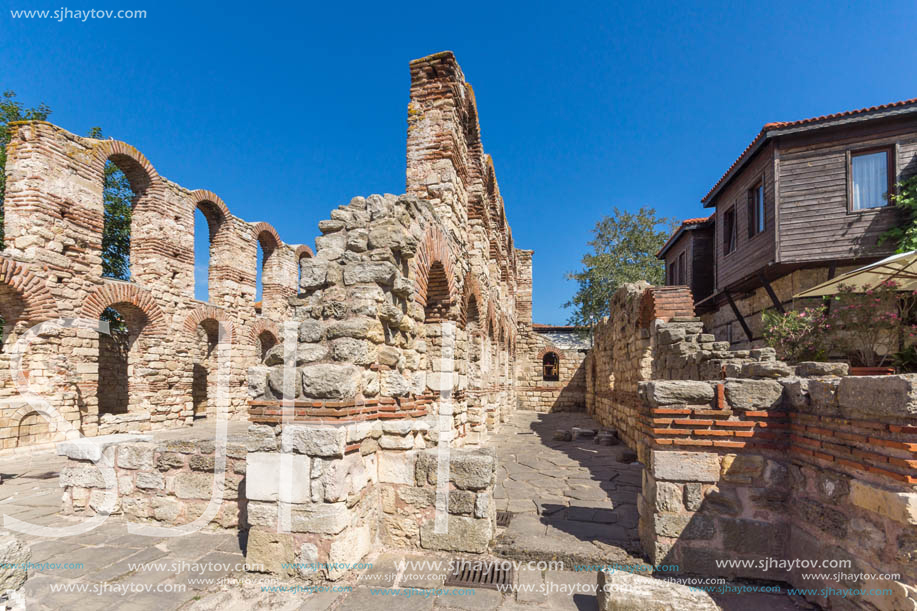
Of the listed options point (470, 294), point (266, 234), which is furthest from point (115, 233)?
point (470, 294)

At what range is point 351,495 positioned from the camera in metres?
3.44

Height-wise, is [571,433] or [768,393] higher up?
[768,393]

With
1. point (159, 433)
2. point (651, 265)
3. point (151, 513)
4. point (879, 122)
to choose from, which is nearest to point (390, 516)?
point (151, 513)

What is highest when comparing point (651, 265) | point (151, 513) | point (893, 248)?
point (651, 265)

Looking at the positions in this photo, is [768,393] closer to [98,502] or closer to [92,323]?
[98,502]

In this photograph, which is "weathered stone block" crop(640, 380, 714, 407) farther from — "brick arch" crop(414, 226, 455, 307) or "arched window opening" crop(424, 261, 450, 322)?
"arched window opening" crop(424, 261, 450, 322)

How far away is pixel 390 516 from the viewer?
154 inches

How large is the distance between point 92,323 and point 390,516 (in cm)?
894

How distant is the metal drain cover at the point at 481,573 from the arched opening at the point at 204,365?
1166 cm

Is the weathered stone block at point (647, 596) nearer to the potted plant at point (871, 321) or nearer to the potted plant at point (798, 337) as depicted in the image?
the potted plant at point (798, 337)

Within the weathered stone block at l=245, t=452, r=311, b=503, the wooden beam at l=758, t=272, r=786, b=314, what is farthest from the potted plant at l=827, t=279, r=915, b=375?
the weathered stone block at l=245, t=452, r=311, b=503

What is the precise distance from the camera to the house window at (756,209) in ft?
39.9

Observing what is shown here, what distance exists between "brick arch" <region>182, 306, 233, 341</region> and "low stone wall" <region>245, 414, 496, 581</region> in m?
9.64

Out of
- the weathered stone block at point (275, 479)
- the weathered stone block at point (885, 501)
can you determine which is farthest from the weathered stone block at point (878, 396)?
the weathered stone block at point (275, 479)
